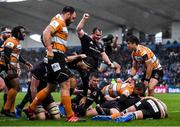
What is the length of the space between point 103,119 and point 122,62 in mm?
36039

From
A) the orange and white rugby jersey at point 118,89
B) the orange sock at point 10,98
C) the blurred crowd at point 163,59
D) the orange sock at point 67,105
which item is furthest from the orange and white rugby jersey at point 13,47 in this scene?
the blurred crowd at point 163,59

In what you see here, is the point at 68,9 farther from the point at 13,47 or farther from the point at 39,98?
the point at 13,47

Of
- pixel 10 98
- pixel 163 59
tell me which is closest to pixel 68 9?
pixel 10 98

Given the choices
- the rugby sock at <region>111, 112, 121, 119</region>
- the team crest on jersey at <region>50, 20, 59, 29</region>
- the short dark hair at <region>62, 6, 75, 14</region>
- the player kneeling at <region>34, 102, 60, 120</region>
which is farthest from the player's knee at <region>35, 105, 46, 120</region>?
the short dark hair at <region>62, 6, 75, 14</region>

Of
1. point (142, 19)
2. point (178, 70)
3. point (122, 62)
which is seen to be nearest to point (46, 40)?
point (178, 70)

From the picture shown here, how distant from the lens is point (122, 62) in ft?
150

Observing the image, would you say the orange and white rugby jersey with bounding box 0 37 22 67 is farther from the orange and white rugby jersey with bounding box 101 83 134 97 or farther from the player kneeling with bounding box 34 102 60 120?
the orange and white rugby jersey with bounding box 101 83 134 97

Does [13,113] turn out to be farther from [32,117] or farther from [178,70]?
[178,70]

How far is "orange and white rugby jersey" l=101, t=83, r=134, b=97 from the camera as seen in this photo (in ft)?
35.1

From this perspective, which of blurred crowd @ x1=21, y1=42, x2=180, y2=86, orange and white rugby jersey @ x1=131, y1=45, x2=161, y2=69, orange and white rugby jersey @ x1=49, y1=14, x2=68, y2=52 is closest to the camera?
orange and white rugby jersey @ x1=49, y1=14, x2=68, y2=52

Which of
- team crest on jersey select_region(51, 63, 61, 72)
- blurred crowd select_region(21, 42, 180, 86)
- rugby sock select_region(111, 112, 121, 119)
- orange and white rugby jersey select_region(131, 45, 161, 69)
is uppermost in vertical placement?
orange and white rugby jersey select_region(131, 45, 161, 69)

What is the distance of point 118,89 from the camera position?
37.1 ft

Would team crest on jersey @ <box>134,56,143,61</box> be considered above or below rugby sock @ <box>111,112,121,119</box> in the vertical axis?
above

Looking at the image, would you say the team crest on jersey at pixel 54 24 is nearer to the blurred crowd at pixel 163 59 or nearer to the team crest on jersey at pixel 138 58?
the team crest on jersey at pixel 138 58
